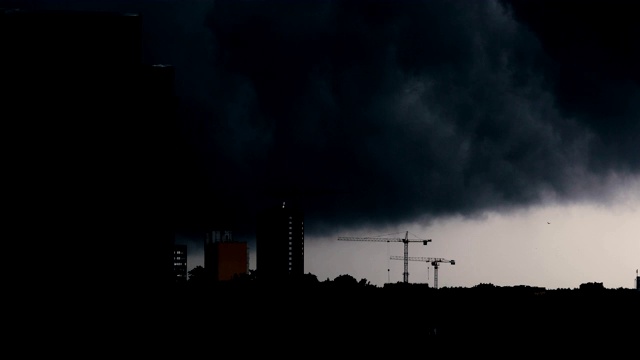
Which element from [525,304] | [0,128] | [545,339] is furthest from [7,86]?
[525,304]

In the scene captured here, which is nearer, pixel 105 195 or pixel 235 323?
pixel 105 195

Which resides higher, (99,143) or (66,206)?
(99,143)

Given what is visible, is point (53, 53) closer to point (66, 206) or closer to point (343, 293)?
point (66, 206)

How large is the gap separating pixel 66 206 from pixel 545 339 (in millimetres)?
47792

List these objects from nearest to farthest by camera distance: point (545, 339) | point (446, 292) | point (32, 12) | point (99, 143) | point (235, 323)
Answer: point (32, 12)
point (99, 143)
point (545, 339)
point (235, 323)
point (446, 292)

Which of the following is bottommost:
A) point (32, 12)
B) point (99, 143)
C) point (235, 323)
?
point (235, 323)

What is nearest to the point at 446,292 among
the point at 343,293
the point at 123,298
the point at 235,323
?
the point at 343,293

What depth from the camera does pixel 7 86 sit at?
25.5 meters

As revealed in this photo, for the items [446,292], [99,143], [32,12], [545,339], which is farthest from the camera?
[446,292]

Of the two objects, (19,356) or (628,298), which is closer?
(19,356)

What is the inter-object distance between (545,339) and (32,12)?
51.9 meters

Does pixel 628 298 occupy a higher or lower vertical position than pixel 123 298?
lower

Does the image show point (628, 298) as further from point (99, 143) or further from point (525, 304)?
point (99, 143)

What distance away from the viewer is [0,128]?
25594mm
